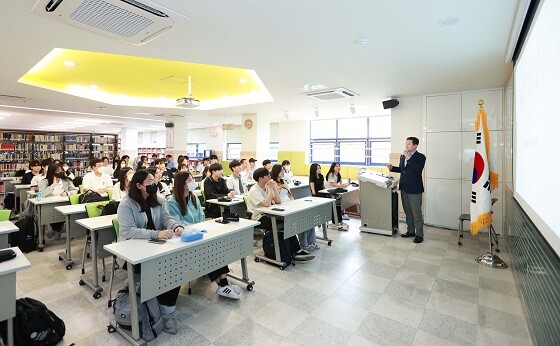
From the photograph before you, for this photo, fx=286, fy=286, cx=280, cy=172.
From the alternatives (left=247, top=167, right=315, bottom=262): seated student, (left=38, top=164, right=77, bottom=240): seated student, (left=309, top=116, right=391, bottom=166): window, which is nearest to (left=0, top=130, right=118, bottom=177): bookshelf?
(left=38, top=164, right=77, bottom=240): seated student

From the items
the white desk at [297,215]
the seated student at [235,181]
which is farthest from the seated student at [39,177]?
the white desk at [297,215]

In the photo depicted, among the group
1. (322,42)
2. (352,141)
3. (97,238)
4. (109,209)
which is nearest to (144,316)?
(97,238)

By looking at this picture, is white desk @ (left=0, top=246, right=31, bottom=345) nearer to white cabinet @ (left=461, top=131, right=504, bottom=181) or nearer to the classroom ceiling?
the classroom ceiling

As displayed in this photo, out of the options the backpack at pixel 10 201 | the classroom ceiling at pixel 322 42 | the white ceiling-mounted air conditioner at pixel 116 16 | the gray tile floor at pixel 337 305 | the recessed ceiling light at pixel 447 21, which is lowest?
the gray tile floor at pixel 337 305

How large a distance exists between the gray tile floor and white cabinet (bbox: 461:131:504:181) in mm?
1876

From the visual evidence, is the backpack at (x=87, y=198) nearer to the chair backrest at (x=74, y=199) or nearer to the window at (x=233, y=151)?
the chair backrest at (x=74, y=199)

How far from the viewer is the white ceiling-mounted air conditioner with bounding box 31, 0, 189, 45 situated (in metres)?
2.33

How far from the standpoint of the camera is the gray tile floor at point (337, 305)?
2.35 meters

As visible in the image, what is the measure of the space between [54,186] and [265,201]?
374 cm

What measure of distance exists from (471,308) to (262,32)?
11.5 ft

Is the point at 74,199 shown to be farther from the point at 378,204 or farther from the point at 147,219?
the point at 378,204

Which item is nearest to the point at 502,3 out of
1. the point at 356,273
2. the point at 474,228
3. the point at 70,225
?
the point at 474,228

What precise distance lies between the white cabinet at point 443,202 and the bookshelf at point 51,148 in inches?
479

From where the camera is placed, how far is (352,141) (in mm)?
11688
